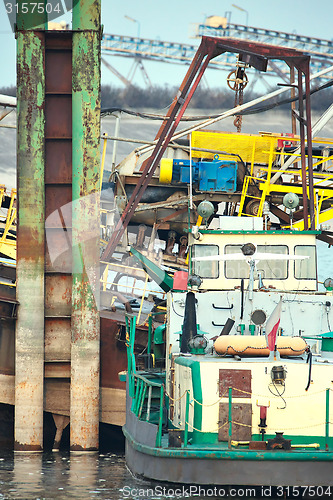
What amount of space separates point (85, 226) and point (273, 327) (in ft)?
22.7

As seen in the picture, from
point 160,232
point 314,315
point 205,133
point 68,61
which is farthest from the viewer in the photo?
point 160,232

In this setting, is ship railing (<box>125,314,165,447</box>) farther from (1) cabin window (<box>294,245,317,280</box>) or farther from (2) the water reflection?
(1) cabin window (<box>294,245,317,280</box>)

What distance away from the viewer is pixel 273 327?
14.7m

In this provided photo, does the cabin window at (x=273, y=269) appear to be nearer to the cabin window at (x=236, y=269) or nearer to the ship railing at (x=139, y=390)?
the cabin window at (x=236, y=269)

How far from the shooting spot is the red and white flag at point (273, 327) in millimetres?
14633

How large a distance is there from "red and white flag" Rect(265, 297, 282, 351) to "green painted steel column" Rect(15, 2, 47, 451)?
6.99 meters

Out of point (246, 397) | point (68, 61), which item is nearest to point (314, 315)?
point (246, 397)

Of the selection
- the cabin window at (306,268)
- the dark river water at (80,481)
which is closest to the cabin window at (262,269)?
the cabin window at (306,268)

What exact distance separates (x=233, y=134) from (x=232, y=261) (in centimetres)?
880

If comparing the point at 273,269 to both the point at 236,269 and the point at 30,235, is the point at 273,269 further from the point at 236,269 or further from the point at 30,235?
the point at 30,235

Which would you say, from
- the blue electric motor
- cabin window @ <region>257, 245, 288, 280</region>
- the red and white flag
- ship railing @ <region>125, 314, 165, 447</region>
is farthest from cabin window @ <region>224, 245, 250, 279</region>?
the blue electric motor

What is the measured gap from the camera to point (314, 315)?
17.8 metres

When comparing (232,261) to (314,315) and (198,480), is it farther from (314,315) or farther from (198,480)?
(198,480)

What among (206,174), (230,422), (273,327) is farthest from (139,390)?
(206,174)
